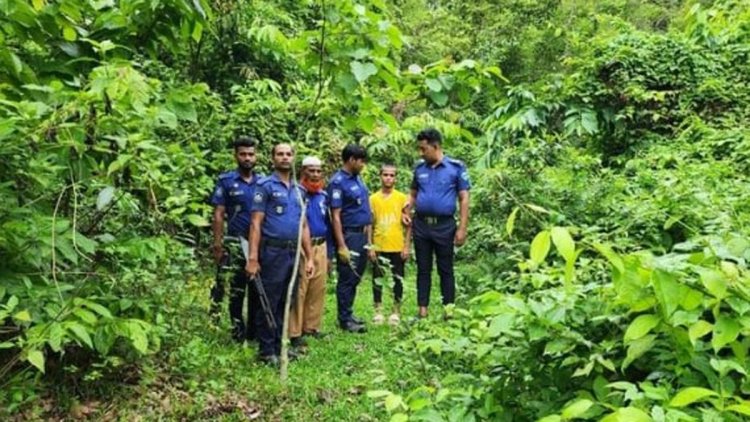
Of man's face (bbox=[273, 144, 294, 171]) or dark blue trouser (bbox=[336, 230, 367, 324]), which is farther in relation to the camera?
dark blue trouser (bbox=[336, 230, 367, 324])

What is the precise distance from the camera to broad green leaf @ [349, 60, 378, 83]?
9.04 ft

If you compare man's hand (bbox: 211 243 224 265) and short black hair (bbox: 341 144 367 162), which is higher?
short black hair (bbox: 341 144 367 162)

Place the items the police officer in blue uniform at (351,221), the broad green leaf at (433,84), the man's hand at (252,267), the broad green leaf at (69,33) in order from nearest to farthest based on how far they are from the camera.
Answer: the broad green leaf at (69,33) → the broad green leaf at (433,84) → the man's hand at (252,267) → the police officer in blue uniform at (351,221)

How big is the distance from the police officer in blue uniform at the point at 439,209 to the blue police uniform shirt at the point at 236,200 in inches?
59.1

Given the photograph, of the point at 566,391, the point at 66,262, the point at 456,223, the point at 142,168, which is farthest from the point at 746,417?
the point at 456,223

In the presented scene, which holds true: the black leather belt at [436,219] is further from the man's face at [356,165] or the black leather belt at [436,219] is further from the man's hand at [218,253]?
the man's hand at [218,253]

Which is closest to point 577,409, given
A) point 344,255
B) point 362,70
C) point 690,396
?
point 690,396

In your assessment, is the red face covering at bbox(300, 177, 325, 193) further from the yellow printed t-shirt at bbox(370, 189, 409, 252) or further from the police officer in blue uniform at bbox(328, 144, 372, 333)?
the yellow printed t-shirt at bbox(370, 189, 409, 252)

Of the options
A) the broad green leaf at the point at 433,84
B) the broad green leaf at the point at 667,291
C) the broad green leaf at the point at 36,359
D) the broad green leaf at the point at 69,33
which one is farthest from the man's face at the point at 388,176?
the broad green leaf at the point at 667,291

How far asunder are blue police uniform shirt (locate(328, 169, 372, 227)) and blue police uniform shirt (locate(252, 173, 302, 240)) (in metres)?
1.28

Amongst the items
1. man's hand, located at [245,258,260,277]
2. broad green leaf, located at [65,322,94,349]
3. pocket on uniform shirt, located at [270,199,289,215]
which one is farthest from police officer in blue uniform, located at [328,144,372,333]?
broad green leaf, located at [65,322,94,349]

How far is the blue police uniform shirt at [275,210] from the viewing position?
4.82 metres

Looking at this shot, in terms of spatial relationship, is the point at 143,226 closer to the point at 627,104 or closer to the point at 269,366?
the point at 269,366

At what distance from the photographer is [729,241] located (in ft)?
6.28
